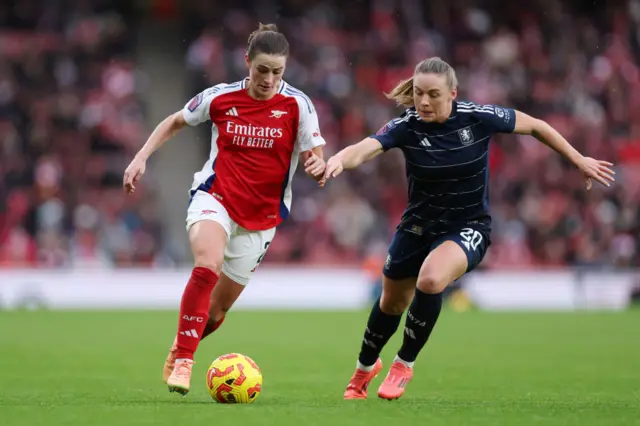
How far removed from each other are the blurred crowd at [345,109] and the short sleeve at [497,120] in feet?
40.6

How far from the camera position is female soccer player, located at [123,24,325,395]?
283 inches

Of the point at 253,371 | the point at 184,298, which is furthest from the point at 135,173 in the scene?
the point at 253,371

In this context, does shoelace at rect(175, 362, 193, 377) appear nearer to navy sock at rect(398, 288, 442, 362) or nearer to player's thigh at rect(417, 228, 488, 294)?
navy sock at rect(398, 288, 442, 362)

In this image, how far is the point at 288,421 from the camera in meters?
5.69

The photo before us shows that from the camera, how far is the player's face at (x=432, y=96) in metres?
7.06

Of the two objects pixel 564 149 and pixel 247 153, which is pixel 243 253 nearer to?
pixel 247 153

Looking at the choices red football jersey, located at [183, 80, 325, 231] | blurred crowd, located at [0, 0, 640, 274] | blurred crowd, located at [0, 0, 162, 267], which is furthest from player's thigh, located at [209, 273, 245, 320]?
blurred crowd, located at [0, 0, 162, 267]

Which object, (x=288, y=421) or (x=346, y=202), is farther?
(x=346, y=202)

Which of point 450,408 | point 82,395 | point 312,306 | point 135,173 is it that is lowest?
point 312,306

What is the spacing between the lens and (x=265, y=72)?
716 cm

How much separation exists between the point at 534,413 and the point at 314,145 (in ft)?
7.60

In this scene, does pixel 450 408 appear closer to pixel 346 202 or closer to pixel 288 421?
pixel 288 421

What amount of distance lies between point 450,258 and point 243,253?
1.47 m

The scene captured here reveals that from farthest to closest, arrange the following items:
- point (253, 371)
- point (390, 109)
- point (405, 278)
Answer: point (390, 109)
point (405, 278)
point (253, 371)
